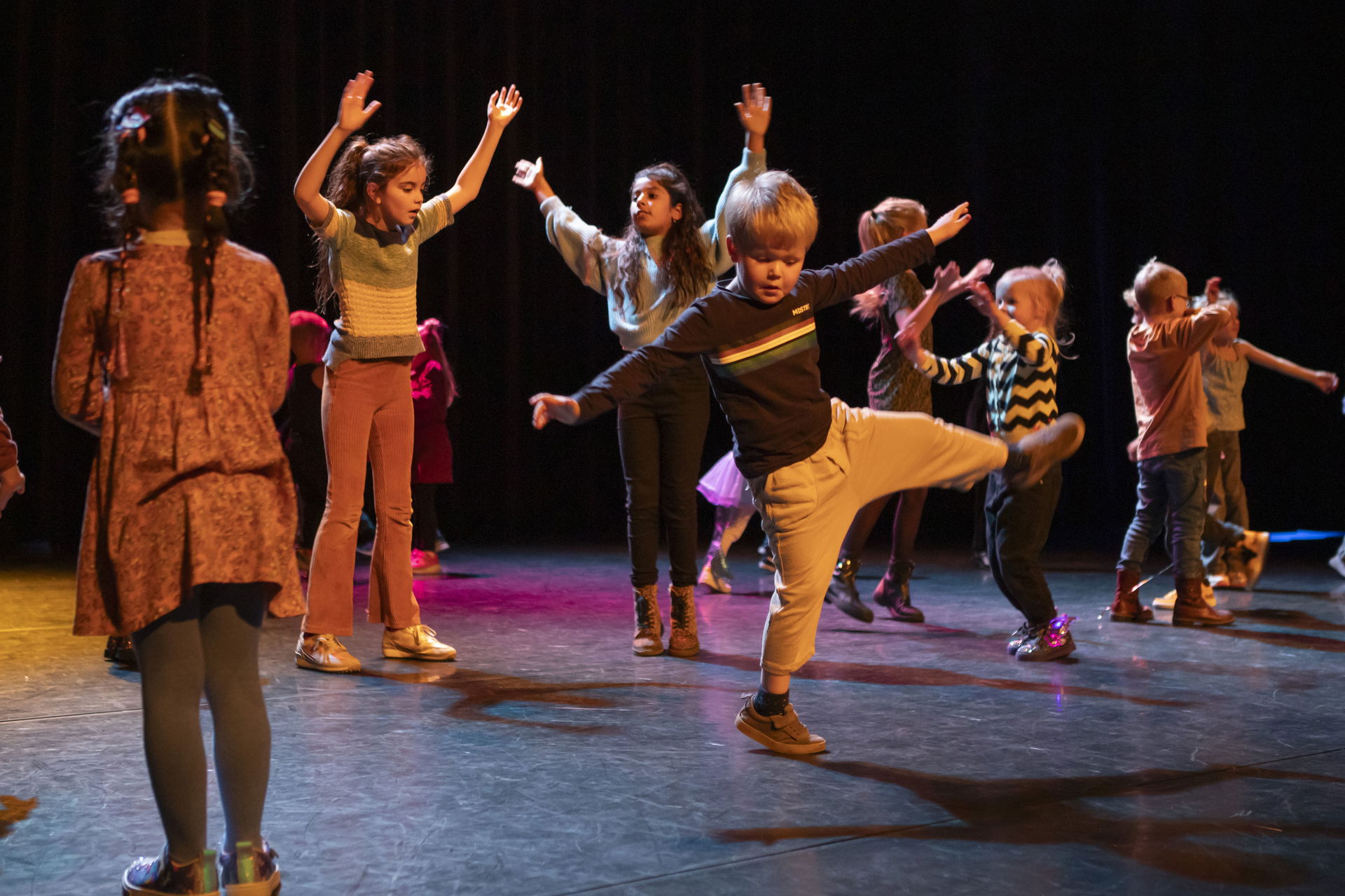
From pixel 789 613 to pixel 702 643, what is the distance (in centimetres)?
148

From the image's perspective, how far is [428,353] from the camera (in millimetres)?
6359

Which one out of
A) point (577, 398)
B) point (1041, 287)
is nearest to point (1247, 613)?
point (1041, 287)

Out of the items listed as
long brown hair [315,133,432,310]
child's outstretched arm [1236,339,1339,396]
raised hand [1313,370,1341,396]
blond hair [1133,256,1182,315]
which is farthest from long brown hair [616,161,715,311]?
raised hand [1313,370,1341,396]

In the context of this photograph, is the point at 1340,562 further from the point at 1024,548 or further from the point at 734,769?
the point at 734,769

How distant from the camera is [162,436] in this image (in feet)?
5.61

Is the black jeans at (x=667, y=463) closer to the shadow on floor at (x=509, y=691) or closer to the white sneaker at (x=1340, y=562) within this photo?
the shadow on floor at (x=509, y=691)

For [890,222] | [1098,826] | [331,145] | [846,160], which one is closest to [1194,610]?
[890,222]

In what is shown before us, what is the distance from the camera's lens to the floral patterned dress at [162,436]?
1697mm

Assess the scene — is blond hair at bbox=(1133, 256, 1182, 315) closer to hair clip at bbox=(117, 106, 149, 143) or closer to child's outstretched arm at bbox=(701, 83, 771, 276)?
child's outstretched arm at bbox=(701, 83, 771, 276)

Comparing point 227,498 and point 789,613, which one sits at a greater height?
point 227,498

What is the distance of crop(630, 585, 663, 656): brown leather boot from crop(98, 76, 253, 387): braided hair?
2.29 m

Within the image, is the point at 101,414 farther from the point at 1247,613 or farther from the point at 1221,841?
the point at 1247,613

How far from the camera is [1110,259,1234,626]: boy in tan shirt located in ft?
14.8

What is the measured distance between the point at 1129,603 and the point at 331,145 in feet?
11.1
